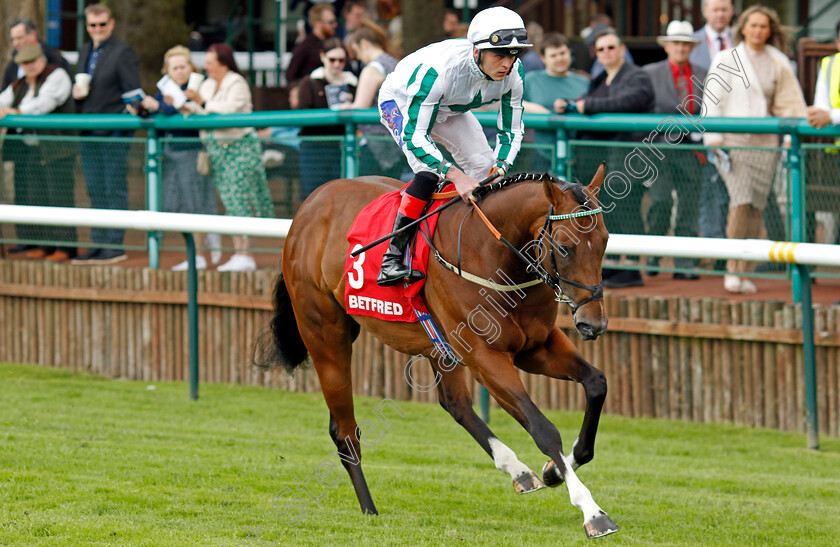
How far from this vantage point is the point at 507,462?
5.39 metres

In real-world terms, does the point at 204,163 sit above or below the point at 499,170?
below

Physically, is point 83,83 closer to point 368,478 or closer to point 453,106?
point 368,478

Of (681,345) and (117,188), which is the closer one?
(681,345)

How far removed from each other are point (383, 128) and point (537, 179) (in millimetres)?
3895

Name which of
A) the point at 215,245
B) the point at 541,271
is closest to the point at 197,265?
the point at 215,245

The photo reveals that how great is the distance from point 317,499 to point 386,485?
0.45 m

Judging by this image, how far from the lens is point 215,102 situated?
9727mm

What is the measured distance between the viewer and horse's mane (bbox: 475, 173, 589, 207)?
4.75 metres

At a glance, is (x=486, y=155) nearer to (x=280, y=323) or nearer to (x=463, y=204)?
(x=463, y=204)

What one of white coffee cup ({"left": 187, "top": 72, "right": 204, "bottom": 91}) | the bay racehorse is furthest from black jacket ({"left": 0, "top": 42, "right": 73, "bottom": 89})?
the bay racehorse

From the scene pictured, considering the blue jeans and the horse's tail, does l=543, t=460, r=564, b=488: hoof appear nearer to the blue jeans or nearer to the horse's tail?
the horse's tail

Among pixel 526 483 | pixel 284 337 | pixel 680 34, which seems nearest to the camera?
pixel 526 483

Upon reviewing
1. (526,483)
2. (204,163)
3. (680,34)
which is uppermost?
(680,34)

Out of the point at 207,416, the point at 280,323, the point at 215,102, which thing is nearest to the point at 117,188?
the point at 215,102
